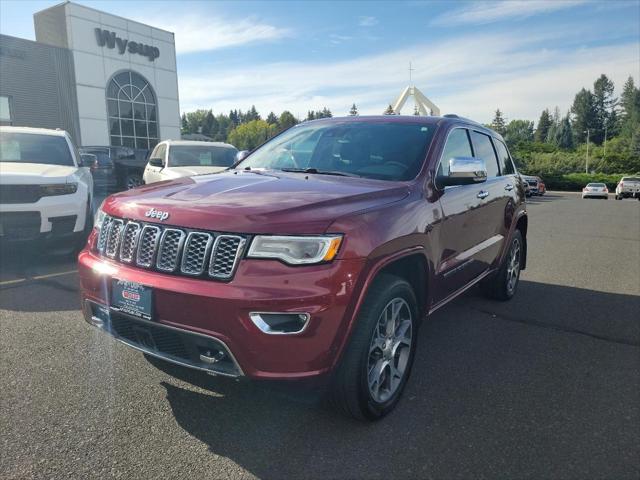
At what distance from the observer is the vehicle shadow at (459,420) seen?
2.52m

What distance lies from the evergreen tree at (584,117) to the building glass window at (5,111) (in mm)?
133693

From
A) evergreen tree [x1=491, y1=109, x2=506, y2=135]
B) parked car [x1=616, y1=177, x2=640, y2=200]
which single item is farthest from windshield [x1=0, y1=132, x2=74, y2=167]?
evergreen tree [x1=491, y1=109, x2=506, y2=135]

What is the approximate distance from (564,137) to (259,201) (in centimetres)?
14694

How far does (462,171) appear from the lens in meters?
3.37

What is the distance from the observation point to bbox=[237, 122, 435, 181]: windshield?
3539 millimetres

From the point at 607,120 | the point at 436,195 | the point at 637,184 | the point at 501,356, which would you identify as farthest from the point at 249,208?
the point at 607,120

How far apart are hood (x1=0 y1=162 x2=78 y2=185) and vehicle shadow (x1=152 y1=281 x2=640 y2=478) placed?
4.22 meters

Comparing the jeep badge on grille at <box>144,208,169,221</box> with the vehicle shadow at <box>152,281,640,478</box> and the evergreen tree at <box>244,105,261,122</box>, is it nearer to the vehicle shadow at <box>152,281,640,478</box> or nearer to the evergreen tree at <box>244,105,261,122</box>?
the vehicle shadow at <box>152,281,640,478</box>

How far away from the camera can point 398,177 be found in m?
3.38

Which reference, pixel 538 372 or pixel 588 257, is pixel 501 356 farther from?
pixel 588 257

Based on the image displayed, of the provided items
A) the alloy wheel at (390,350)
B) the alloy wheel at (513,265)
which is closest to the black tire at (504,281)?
the alloy wheel at (513,265)

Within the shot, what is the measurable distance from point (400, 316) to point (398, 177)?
93 centimetres

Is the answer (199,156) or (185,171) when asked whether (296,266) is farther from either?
(199,156)

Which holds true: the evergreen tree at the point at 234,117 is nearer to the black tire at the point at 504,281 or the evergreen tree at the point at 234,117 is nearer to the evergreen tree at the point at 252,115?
the evergreen tree at the point at 252,115
